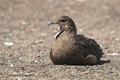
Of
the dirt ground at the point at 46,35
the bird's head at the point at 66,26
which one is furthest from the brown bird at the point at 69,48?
the dirt ground at the point at 46,35

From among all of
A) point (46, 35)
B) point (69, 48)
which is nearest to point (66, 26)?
point (69, 48)

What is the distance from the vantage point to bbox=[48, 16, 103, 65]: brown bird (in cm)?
657

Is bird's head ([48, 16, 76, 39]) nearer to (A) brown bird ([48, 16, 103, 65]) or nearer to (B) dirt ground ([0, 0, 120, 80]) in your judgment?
(A) brown bird ([48, 16, 103, 65])

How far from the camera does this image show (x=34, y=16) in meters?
14.8

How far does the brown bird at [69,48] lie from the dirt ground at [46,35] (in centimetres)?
18

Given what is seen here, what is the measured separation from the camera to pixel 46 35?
12.0 m

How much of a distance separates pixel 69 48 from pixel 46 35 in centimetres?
546

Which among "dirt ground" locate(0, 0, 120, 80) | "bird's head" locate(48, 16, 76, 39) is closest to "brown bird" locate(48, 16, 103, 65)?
"bird's head" locate(48, 16, 76, 39)

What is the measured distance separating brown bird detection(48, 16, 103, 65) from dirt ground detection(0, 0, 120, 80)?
0.60 ft

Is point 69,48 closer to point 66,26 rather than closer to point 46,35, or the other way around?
point 66,26

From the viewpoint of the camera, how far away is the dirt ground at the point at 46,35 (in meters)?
6.36

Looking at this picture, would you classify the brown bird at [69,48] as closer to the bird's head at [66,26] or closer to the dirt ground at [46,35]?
the bird's head at [66,26]

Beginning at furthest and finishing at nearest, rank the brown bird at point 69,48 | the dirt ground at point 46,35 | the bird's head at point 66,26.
Answer: the bird's head at point 66,26 → the brown bird at point 69,48 → the dirt ground at point 46,35

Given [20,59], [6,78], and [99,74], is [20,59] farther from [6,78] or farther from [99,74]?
[99,74]
